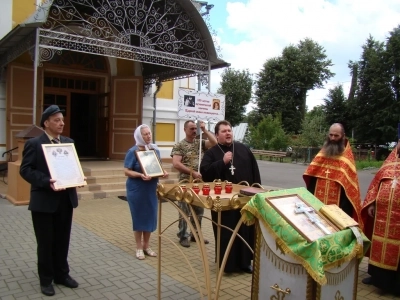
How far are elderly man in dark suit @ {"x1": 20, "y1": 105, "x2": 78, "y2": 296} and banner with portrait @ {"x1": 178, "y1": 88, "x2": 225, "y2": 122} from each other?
191cm

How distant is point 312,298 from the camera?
2.55 m

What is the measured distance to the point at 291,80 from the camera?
124ft

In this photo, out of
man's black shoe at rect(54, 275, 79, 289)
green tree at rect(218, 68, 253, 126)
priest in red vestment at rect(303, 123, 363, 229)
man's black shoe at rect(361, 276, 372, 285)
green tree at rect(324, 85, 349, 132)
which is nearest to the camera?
man's black shoe at rect(54, 275, 79, 289)

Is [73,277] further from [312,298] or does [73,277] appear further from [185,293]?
[312,298]

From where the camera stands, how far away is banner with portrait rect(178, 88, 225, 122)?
17.5 ft

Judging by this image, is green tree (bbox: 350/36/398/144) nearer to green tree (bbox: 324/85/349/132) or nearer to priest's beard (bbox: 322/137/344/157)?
green tree (bbox: 324/85/349/132)

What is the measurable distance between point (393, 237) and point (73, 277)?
352cm

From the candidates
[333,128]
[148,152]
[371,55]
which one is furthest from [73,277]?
[371,55]

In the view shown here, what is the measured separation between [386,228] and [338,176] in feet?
2.49

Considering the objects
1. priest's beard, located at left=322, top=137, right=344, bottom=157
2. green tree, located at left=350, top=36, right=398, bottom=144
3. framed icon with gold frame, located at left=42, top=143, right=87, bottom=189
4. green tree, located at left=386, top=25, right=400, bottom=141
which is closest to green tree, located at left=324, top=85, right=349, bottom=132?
green tree, located at left=350, top=36, right=398, bottom=144

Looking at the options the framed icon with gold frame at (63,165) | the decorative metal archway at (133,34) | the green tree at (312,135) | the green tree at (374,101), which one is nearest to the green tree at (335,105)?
the green tree at (374,101)

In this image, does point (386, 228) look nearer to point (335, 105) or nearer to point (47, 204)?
point (47, 204)

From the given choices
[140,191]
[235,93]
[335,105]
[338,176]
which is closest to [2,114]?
[140,191]

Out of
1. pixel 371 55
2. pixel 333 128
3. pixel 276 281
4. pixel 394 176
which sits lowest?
pixel 276 281
